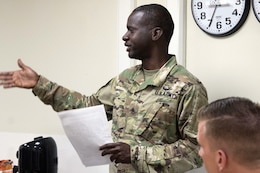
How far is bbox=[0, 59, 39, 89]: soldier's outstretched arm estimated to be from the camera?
201cm

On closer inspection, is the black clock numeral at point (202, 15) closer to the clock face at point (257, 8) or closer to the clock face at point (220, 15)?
the clock face at point (220, 15)

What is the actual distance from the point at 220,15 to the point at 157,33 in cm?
46

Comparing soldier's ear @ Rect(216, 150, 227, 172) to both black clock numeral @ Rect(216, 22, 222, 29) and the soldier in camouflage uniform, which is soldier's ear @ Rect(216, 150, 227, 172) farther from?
black clock numeral @ Rect(216, 22, 222, 29)

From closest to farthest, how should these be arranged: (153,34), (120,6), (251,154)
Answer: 1. (251,154)
2. (153,34)
3. (120,6)

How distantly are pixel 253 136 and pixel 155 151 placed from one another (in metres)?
0.71

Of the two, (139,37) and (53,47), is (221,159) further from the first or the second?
(53,47)

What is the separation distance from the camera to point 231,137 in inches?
45.6

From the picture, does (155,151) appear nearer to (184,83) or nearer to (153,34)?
(184,83)

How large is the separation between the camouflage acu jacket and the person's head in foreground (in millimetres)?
575

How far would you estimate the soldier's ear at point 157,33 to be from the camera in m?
1.94

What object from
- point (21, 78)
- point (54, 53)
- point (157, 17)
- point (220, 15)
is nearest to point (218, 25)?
point (220, 15)

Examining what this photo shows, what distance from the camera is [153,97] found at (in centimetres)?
190

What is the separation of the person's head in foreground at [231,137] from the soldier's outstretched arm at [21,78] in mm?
1008

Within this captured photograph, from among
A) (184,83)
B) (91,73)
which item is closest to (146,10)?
(184,83)
